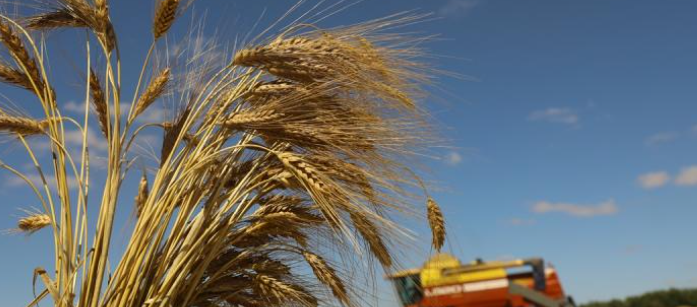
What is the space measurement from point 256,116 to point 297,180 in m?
0.22

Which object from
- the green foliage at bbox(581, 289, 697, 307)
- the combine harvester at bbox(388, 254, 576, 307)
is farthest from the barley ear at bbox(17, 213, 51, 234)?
the green foliage at bbox(581, 289, 697, 307)

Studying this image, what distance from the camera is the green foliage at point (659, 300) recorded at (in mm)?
12812

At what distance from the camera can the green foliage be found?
12812mm

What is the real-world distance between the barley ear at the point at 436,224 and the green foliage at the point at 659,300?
12.5m

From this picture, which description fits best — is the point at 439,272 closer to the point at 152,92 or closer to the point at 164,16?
the point at 152,92

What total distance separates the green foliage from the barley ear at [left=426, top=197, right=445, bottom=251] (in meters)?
12.5

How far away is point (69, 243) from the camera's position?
1.54 m

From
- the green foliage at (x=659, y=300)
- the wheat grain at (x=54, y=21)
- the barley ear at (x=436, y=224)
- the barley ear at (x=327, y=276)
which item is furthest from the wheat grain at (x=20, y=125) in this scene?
the green foliage at (x=659, y=300)

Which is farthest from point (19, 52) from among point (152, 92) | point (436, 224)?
point (436, 224)

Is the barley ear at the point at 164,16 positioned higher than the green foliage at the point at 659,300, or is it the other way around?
the green foliage at the point at 659,300

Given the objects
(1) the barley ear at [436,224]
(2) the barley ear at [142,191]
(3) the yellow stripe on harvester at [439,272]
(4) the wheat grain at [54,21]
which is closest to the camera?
(1) the barley ear at [436,224]

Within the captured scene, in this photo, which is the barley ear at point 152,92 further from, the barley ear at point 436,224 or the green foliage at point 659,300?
the green foliage at point 659,300

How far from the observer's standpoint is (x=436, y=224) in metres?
1.64

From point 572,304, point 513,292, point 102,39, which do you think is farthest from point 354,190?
point 572,304
